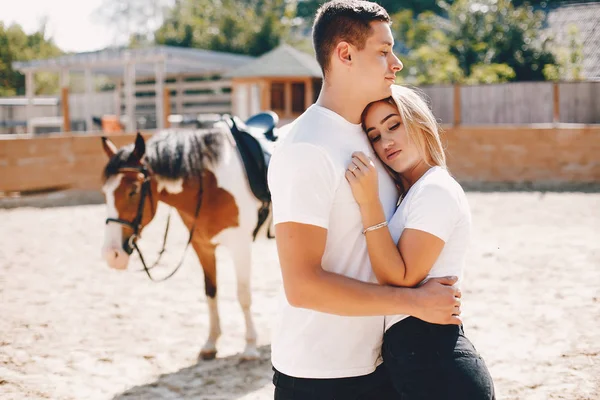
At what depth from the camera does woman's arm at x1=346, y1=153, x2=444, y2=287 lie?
1.72 meters

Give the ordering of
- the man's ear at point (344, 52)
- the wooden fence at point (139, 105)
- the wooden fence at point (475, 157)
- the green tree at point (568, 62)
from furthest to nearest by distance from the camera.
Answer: the wooden fence at point (139, 105), the green tree at point (568, 62), the wooden fence at point (475, 157), the man's ear at point (344, 52)

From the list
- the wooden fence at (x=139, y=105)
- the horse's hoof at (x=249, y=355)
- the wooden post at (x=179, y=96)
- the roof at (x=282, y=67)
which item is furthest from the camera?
the wooden post at (x=179, y=96)

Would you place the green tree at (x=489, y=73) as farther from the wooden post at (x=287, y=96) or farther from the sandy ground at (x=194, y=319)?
the sandy ground at (x=194, y=319)

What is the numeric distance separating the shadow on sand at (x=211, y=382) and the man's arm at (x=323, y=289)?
243 centimetres

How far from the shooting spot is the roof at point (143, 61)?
17906mm

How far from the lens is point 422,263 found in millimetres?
1735

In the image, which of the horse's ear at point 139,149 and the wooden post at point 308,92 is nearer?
the horse's ear at point 139,149

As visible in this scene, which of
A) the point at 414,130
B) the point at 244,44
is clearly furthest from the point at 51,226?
the point at 244,44

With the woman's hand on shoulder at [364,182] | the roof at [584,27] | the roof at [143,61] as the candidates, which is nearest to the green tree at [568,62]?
the roof at [584,27]

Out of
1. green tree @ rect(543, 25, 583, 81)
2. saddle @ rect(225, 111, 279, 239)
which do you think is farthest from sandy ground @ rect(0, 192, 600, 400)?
green tree @ rect(543, 25, 583, 81)

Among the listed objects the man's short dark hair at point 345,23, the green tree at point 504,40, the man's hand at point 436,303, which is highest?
the green tree at point 504,40

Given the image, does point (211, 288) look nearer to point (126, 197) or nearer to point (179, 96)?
point (126, 197)

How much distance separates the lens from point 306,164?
5.52ft

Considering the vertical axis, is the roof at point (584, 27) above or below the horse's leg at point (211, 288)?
above
